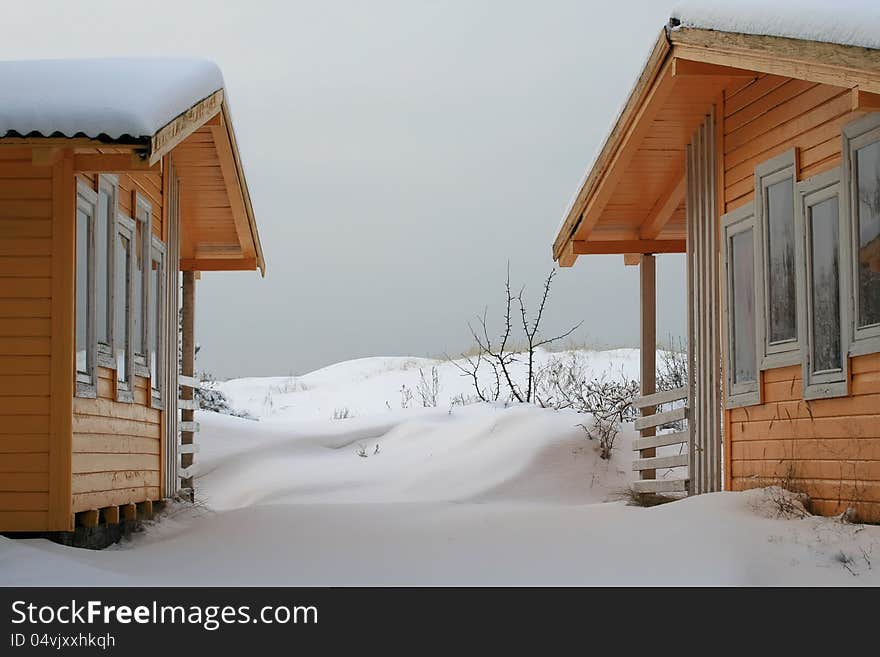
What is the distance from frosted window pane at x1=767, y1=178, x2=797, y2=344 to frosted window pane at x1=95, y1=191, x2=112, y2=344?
5759 mm

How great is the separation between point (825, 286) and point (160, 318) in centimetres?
725

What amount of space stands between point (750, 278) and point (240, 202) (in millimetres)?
6832

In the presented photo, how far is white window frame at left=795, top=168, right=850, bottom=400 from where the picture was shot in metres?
9.45

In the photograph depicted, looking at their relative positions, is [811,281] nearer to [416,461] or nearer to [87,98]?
[87,98]

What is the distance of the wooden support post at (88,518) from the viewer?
10.1 metres

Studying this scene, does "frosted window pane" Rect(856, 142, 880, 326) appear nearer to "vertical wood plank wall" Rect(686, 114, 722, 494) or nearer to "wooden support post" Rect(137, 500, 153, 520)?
"vertical wood plank wall" Rect(686, 114, 722, 494)

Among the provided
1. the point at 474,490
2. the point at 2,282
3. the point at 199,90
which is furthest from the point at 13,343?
the point at 474,490

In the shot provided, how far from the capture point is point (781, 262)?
35.4ft

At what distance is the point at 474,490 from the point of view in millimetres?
17156

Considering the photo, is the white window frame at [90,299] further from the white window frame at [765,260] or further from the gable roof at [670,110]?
the white window frame at [765,260]

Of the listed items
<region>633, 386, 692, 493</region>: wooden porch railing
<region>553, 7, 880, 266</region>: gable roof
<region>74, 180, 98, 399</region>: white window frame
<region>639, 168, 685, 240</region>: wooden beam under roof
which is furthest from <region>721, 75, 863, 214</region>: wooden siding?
<region>74, 180, 98, 399</region>: white window frame

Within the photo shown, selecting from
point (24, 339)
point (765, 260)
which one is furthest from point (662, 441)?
point (24, 339)

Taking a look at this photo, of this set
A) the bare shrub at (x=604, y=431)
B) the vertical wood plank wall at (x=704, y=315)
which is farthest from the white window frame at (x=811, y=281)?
the bare shrub at (x=604, y=431)
